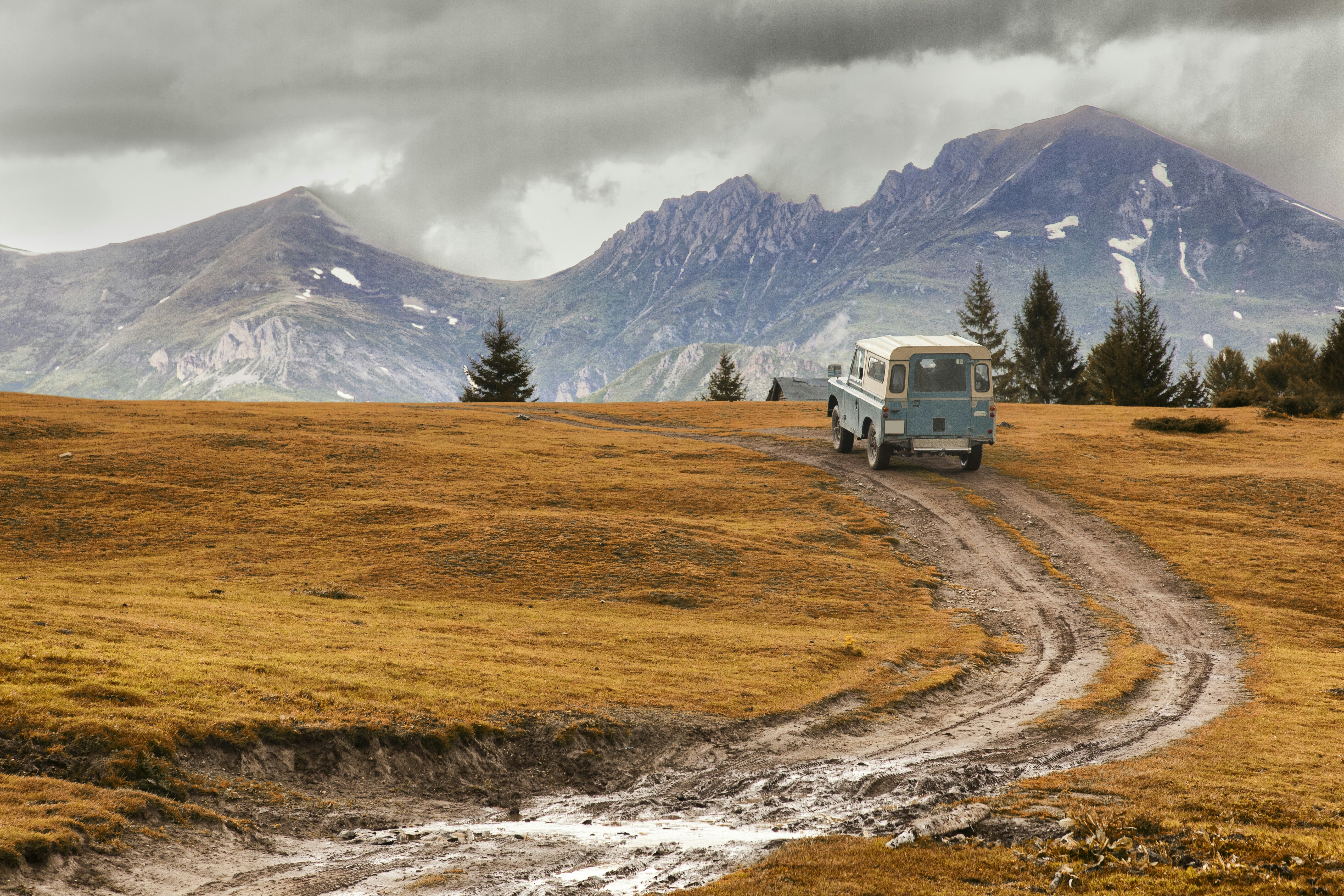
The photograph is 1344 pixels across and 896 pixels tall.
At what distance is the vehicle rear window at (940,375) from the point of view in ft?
104

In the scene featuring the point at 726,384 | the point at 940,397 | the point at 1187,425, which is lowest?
the point at 1187,425

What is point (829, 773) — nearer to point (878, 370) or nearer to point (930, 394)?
point (930, 394)

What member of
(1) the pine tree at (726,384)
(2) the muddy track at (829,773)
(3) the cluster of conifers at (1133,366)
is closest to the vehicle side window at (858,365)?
(2) the muddy track at (829,773)

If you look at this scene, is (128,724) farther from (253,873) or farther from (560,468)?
(560,468)

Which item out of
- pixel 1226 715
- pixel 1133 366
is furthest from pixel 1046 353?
pixel 1226 715

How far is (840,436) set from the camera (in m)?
39.7

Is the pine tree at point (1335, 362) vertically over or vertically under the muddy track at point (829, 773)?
over

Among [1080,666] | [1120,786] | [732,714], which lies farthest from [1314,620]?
[732,714]

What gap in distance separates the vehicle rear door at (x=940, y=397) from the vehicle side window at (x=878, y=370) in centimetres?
93

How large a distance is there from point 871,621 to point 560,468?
56.8 feet

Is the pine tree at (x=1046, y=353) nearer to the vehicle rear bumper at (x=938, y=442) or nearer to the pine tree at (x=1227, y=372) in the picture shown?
the pine tree at (x=1227, y=372)

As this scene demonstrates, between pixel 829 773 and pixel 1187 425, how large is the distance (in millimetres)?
40671

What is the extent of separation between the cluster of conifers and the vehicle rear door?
3304cm

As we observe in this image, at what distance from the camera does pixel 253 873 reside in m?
9.20
